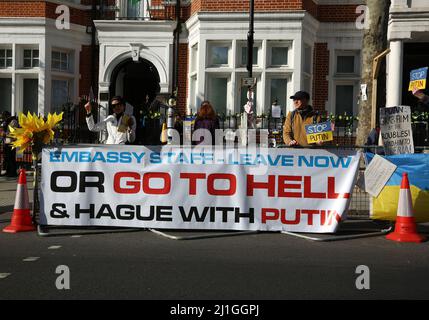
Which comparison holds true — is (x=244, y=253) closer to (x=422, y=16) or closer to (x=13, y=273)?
(x=13, y=273)

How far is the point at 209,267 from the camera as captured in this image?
597 cm

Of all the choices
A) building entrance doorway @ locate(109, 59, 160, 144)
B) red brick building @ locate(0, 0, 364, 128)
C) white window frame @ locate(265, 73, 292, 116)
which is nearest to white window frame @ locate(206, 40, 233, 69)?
red brick building @ locate(0, 0, 364, 128)

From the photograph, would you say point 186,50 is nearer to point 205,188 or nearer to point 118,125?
point 118,125

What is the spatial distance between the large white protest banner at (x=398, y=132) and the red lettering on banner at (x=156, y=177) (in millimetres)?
3379

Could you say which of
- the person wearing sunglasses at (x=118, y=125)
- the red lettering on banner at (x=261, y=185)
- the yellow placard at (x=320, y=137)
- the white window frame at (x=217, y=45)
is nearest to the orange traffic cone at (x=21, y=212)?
the person wearing sunglasses at (x=118, y=125)

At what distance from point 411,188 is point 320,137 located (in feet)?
4.86

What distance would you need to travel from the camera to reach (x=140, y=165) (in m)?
7.93

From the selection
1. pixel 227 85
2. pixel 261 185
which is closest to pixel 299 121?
pixel 261 185

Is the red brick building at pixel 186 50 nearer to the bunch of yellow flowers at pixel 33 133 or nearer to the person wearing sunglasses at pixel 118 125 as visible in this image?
the person wearing sunglasses at pixel 118 125

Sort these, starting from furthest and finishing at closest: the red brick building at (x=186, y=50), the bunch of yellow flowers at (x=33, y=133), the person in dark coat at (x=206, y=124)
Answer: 1. the red brick building at (x=186, y=50)
2. the person in dark coat at (x=206, y=124)
3. the bunch of yellow flowers at (x=33, y=133)

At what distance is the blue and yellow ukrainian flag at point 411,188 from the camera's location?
7859 millimetres
